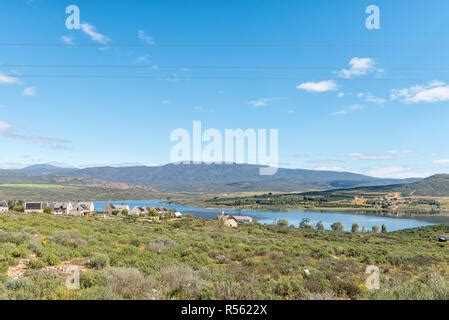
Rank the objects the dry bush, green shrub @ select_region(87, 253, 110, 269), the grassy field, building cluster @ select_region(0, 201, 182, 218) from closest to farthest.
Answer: the dry bush, the grassy field, green shrub @ select_region(87, 253, 110, 269), building cluster @ select_region(0, 201, 182, 218)

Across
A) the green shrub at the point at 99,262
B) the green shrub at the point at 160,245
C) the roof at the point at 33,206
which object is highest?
the green shrub at the point at 99,262

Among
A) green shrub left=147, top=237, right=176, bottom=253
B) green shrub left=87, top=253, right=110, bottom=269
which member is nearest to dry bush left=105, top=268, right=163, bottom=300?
green shrub left=87, top=253, right=110, bottom=269

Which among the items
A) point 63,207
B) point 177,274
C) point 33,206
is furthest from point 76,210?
point 177,274

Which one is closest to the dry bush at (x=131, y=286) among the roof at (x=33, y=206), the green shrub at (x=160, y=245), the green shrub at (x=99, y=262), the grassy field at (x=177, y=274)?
the grassy field at (x=177, y=274)

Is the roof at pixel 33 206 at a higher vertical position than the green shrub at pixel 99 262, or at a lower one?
lower

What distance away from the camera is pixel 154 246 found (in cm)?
1400

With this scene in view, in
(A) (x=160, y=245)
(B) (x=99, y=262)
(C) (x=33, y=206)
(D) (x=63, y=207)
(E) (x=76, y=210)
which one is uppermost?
(B) (x=99, y=262)

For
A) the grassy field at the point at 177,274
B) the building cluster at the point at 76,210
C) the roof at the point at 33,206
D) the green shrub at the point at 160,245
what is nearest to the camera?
the grassy field at the point at 177,274

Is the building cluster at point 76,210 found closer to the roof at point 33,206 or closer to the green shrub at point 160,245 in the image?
the roof at point 33,206

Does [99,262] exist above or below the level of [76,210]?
above

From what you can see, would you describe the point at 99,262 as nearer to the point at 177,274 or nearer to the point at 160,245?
the point at 177,274

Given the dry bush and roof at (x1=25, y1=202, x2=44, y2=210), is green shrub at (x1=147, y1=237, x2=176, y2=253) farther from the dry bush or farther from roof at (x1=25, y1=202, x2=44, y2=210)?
roof at (x1=25, y1=202, x2=44, y2=210)
